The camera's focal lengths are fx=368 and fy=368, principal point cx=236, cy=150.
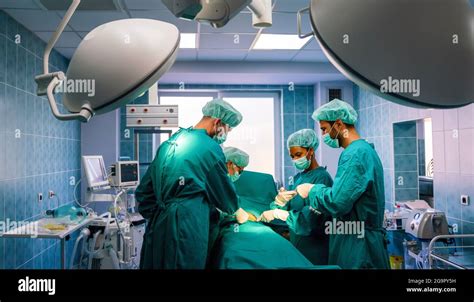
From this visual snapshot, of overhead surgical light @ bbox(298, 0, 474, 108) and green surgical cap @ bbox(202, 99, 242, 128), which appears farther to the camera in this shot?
green surgical cap @ bbox(202, 99, 242, 128)

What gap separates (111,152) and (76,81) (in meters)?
3.80

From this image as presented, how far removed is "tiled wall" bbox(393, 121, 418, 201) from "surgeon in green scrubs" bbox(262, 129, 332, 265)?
1.82 metres

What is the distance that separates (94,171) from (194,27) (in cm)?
134

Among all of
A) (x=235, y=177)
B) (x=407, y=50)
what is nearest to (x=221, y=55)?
(x=235, y=177)

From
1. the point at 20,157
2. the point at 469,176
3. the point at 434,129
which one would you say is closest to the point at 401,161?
the point at 434,129

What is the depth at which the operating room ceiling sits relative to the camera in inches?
95.5

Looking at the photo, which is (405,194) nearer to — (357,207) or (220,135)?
(357,207)

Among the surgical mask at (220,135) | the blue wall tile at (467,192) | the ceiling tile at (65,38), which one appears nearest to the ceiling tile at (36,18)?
→ the ceiling tile at (65,38)

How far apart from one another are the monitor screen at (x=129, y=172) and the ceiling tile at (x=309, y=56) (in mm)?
1907

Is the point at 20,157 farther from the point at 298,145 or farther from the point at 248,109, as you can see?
the point at 248,109

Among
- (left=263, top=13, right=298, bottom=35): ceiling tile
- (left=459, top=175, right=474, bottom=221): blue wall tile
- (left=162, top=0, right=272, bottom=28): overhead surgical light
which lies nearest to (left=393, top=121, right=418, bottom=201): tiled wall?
(left=459, top=175, right=474, bottom=221): blue wall tile

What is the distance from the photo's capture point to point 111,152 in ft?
13.3

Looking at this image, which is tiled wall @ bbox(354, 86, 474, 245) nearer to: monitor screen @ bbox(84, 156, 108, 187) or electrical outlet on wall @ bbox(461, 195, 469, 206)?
electrical outlet on wall @ bbox(461, 195, 469, 206)

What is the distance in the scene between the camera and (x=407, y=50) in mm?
359
